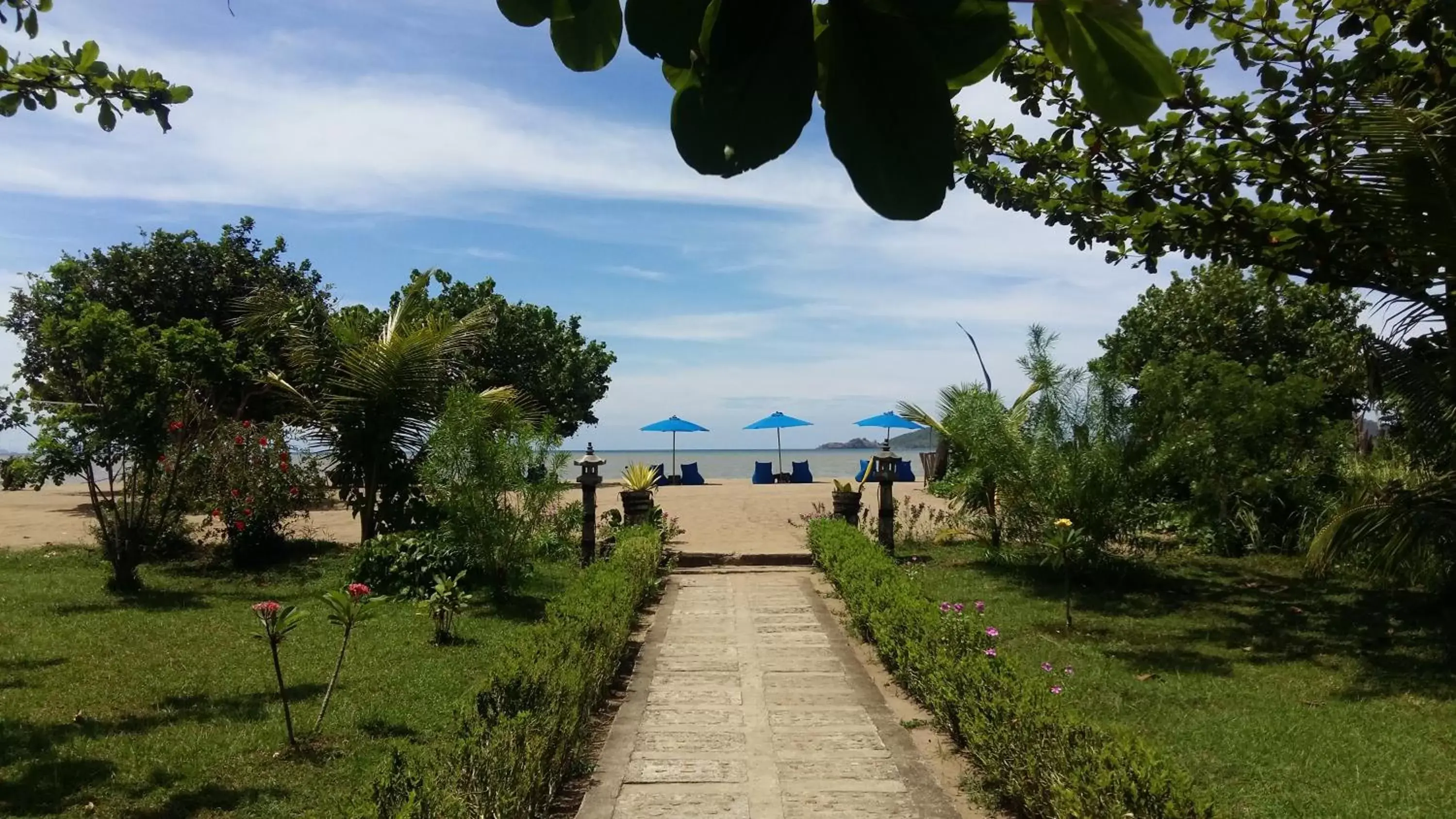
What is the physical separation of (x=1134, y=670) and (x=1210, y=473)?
5.81 m

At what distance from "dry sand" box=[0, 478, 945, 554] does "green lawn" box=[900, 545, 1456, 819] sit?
323 centimetres

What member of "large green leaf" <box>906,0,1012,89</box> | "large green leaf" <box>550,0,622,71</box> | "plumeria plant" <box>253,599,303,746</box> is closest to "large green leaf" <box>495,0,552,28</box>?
"large green leaf" <box>550,0,622,71</box>

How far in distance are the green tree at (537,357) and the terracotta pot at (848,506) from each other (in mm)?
11187

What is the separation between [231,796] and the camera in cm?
449

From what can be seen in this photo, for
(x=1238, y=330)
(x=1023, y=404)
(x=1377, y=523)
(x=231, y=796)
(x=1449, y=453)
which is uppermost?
(x=1238, y=330)

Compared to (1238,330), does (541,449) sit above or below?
below

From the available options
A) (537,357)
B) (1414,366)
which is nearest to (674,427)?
(537,357)

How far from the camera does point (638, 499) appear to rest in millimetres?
14438

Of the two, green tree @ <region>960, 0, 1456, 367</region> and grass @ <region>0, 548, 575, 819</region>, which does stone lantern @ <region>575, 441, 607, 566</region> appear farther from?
green tree @ <region>960, 0, 1456, 367</region>

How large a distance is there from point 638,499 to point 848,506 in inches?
126

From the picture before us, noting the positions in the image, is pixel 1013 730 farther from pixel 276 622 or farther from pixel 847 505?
pixel 847 505

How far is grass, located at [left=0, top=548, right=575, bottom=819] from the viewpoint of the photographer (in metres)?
4.52

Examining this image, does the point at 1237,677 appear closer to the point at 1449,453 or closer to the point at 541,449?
the point at 1449,453

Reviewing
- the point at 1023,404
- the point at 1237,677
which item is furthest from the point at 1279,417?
the point at 1237,677
